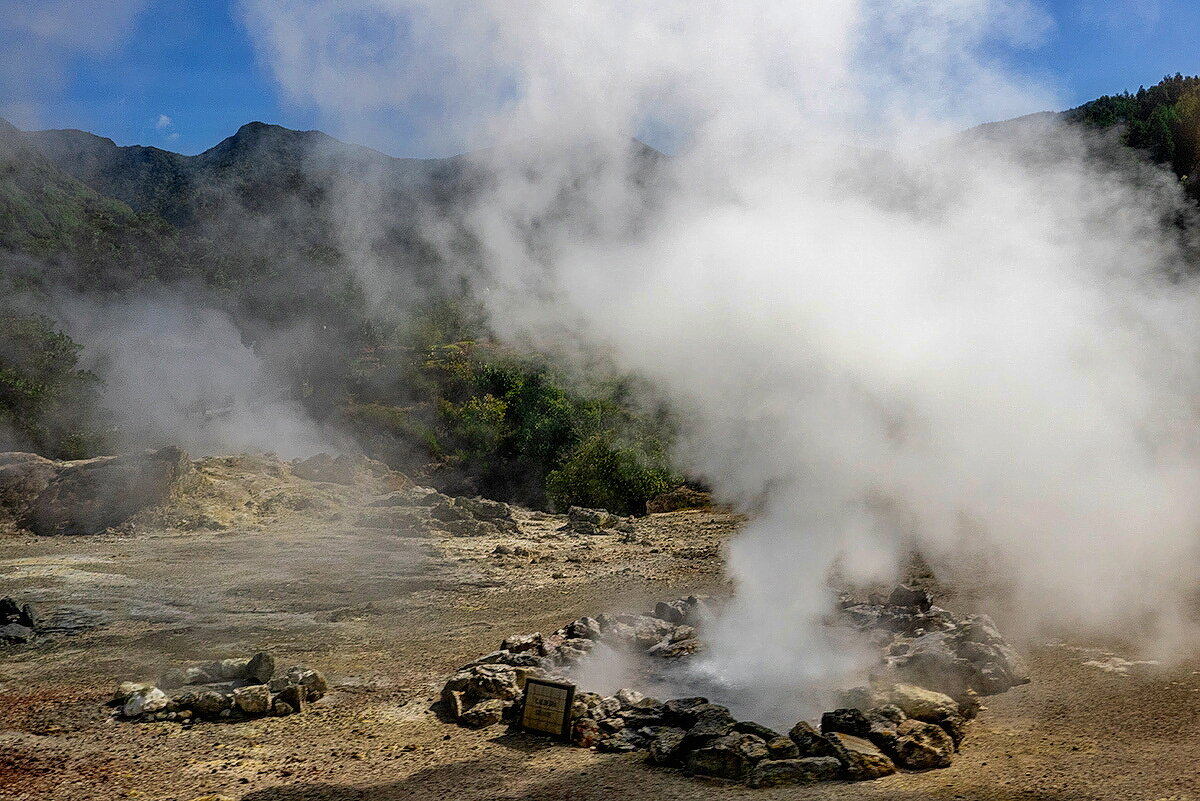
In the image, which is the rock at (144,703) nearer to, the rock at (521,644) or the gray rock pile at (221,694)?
the gray rock pile at (221,694)

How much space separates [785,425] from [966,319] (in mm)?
2630

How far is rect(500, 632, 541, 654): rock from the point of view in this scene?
31.6 feet

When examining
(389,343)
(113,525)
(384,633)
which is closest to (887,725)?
(384,633)

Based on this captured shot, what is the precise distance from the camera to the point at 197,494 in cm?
2236

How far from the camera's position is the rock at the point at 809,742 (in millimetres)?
6344

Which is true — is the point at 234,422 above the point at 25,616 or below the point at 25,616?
above

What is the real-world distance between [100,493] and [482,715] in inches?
680

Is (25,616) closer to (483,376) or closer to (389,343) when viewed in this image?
(483,376)

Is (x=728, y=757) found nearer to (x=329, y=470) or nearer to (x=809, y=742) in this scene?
(x=809, y=742)

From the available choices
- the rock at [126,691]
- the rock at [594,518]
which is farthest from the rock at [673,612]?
the rock at [594,518]

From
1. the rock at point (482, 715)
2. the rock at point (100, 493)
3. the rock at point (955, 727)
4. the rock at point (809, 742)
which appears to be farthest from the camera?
the rock at point (100, 493)

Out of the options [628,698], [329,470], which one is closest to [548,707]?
[628,698]

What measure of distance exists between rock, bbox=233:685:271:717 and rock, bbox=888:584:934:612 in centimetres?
798

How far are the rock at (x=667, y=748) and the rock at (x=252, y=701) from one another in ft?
13.1
